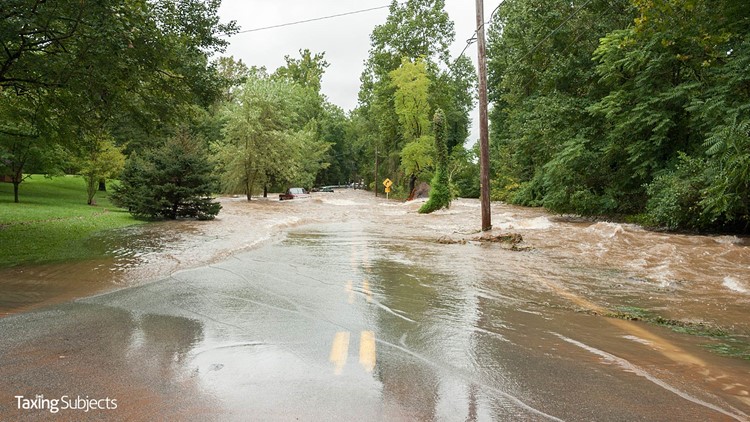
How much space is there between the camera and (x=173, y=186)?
828 inches

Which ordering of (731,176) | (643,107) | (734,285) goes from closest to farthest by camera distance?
(734,285), (731,176), (643,107)

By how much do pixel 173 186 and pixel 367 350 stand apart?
62.7ft

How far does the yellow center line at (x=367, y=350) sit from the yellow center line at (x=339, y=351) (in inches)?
5.6

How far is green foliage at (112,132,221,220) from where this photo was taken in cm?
2084

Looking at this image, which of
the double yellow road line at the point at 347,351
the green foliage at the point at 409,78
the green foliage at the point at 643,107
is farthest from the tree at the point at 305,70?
the double yellow road line at the point at 347,351

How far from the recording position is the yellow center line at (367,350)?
401 cm

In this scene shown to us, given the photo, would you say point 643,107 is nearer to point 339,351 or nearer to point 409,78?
point 339,351

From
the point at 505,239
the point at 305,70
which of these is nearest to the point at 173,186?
the point at 505,239

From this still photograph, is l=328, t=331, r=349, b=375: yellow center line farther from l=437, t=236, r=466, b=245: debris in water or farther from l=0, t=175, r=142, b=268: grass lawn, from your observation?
l=437, t=236, r=466, b=245: debris in water

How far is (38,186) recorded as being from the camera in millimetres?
36844

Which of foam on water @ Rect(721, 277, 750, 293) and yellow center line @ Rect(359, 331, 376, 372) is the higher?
yellow center line @ Rect(359, 331, 376, 372)

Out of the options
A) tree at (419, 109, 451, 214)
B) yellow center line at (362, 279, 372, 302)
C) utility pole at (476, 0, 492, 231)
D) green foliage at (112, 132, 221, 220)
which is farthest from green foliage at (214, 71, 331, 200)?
yellow center line at (362, 279, 372, 302)

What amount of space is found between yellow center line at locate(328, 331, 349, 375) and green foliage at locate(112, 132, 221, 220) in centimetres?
1817

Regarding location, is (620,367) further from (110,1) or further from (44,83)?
(44,83)
